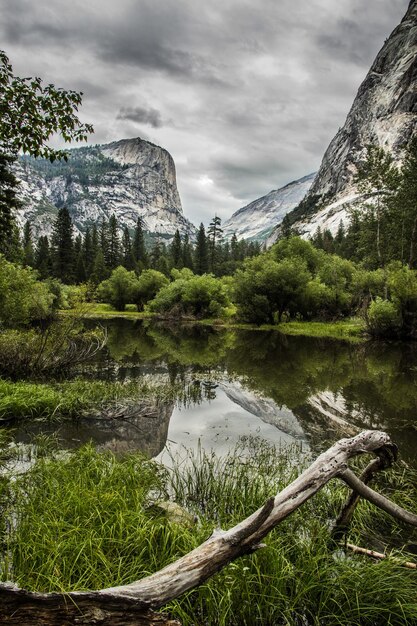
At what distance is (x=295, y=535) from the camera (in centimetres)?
516

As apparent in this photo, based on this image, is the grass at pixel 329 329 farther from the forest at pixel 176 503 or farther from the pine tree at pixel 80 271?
the pine tree at pixel 80 271

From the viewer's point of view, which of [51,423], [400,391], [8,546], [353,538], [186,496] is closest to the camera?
[8,546]

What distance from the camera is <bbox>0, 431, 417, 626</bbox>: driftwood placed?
217 centimetres

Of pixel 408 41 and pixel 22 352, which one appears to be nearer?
pixel 22 352

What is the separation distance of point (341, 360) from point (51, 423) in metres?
19.2

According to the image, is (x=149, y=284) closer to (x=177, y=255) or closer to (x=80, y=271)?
(x=80, y=271)

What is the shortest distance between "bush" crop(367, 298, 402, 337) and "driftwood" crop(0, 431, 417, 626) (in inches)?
1326

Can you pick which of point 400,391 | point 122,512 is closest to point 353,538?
point 122,512

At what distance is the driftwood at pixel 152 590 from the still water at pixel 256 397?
232 inches

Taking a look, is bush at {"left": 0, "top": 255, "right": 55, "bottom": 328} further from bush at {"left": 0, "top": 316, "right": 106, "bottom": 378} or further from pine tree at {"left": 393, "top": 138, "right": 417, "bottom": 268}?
pine tree at {"left": 393, "top": 138, "right": 417, "bottom": 268}

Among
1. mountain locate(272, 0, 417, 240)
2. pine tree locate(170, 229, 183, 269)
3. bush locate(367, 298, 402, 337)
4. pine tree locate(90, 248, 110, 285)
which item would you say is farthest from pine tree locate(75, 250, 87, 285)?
mountain locate(272, 0, 417, 240)

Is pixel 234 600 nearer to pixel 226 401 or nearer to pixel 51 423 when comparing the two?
pixel 51 423

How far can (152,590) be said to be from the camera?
8.23 feet

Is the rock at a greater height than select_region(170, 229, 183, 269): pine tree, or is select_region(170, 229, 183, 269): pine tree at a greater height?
select_region(170, 229, 183, 269): pine tree
